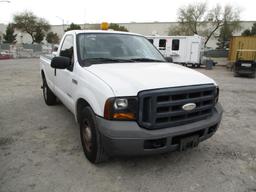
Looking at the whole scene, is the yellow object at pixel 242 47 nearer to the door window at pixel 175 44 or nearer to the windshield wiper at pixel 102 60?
the door window at pixel 175 44

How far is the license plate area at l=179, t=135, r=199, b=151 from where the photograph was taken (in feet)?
9.47

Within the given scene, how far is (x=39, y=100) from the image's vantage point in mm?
6809

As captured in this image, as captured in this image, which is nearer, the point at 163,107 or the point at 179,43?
the point at 163,107

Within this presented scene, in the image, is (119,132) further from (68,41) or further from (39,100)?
Answer: (39,100)

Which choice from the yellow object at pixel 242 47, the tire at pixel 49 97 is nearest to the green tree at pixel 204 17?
the yellow object at pixel 242 47

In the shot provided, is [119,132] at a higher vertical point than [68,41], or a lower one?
lower

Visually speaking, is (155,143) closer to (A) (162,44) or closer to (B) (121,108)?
(B) (121,108)

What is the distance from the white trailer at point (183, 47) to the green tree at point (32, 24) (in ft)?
119

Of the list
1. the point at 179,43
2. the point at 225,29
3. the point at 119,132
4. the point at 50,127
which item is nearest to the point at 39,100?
the point at 50,127

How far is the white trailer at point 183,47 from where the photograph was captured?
2005 centimetres

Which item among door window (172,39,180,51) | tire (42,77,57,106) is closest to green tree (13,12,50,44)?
door window (172,39,180,51)

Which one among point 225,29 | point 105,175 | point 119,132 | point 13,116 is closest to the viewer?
point 119,132

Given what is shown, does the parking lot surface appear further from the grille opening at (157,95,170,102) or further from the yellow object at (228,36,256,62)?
the yellow object at (228,36,256,62)

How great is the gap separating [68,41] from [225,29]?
4027 centimetres
